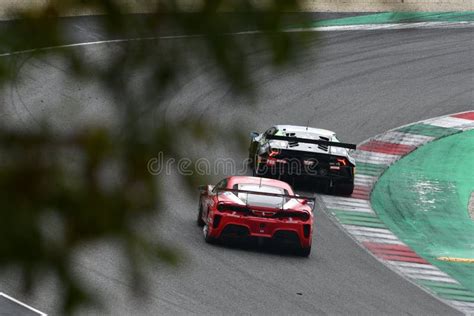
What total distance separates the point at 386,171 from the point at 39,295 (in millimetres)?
21105

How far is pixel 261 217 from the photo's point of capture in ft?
51.6

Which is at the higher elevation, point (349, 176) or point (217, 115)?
point (217, 115)

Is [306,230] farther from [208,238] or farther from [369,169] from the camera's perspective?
[369,169]

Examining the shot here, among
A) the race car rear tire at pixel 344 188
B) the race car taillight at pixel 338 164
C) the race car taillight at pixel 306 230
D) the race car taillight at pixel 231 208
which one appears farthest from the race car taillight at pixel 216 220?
the race car rear tire at pixel 344 188

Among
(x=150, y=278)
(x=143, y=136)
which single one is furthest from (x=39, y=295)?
(x=143, y=136)

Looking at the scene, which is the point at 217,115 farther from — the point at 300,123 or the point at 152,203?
the point at 300,123

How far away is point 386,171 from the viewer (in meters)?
22.9

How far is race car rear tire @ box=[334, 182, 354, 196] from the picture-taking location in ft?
65.8

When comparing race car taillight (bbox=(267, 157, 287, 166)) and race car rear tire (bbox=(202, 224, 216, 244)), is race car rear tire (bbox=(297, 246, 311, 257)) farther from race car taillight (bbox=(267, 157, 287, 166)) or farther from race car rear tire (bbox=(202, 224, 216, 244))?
race car taillight (bbox=(267, 157, 287, 166))

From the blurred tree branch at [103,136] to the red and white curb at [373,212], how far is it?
13044 millimetres

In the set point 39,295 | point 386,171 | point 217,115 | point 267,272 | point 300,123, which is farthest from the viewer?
point 300,123

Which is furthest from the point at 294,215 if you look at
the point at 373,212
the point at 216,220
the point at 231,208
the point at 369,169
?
A: the point at 369,169

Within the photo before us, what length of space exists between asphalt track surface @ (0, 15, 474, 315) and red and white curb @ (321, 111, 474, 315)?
304 millimetres

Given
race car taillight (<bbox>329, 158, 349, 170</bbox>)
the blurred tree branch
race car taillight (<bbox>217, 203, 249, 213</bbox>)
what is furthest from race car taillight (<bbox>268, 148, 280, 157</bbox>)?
the blurred tree branch
